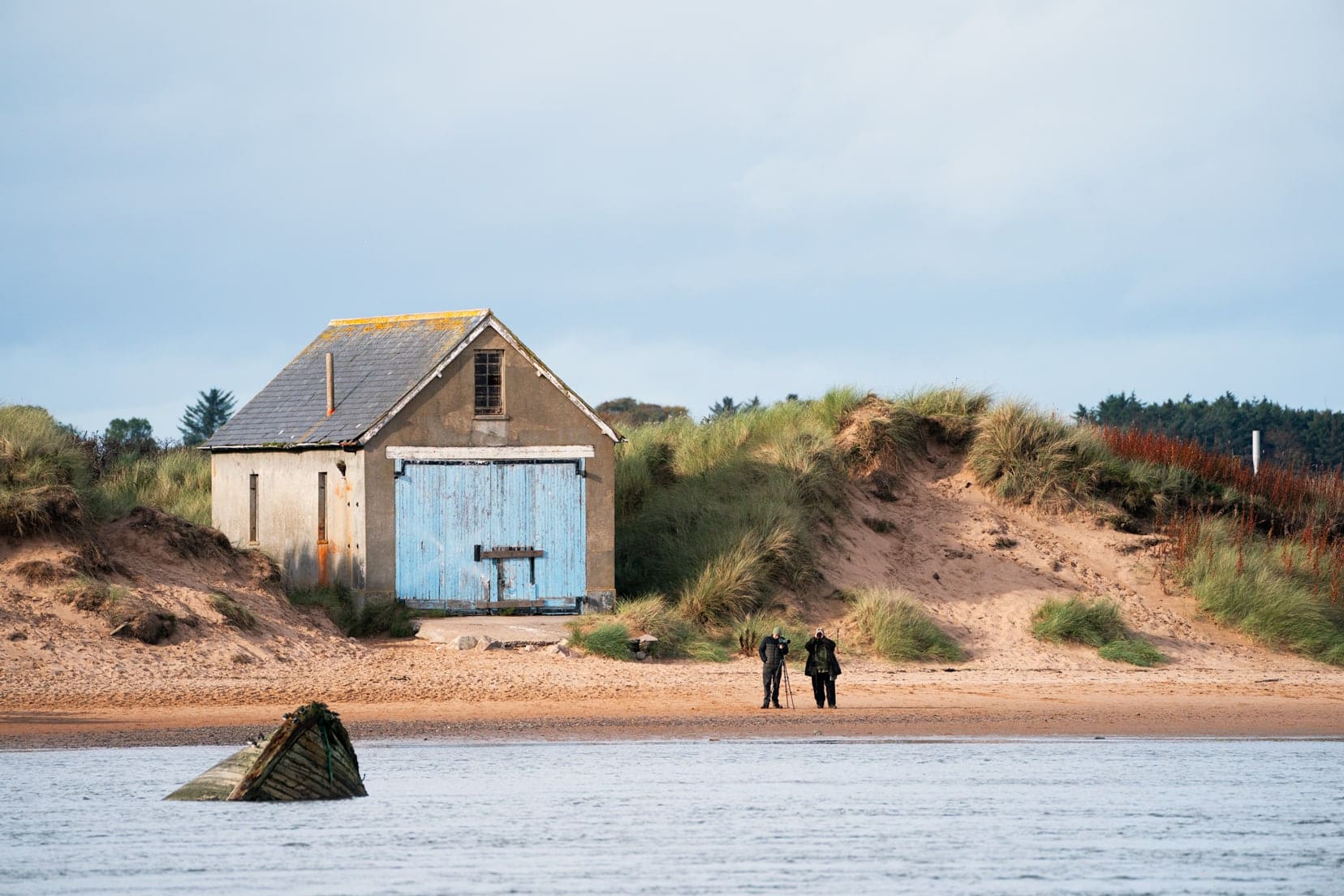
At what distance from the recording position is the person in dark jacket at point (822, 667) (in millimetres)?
22984

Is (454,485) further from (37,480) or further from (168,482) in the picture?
(168,482)

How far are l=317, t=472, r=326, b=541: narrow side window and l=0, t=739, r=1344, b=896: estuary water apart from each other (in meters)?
8.12

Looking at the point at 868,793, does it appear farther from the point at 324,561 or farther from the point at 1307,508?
the point at 1307,508

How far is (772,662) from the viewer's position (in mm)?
22766

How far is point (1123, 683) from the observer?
26266mm

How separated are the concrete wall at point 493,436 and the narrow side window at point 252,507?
3.21 m

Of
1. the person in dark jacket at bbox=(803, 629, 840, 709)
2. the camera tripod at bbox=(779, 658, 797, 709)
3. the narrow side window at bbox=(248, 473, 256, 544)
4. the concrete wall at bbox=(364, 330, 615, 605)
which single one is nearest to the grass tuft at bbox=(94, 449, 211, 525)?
the narrow side window at bbox=(248, 473, 256, 544)

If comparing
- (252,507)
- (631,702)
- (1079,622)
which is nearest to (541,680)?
(631,702)

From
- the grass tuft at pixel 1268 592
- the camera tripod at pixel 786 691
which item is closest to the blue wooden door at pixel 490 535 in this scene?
the camera tripod at pixel 786 691

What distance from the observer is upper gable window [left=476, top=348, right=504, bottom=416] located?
91.5 ft

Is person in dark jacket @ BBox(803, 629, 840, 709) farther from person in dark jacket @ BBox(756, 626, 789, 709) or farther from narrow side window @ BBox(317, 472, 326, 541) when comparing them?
narrow side window @ BBox(317, 472, 326, 541)

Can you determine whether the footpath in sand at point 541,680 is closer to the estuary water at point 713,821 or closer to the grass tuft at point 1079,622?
the grass tuft at point 1079,622

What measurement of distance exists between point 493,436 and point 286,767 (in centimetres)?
1099

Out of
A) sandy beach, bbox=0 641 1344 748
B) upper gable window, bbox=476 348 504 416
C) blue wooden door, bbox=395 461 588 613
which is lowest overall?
sandy beach, bbox=0 641 1344 748
